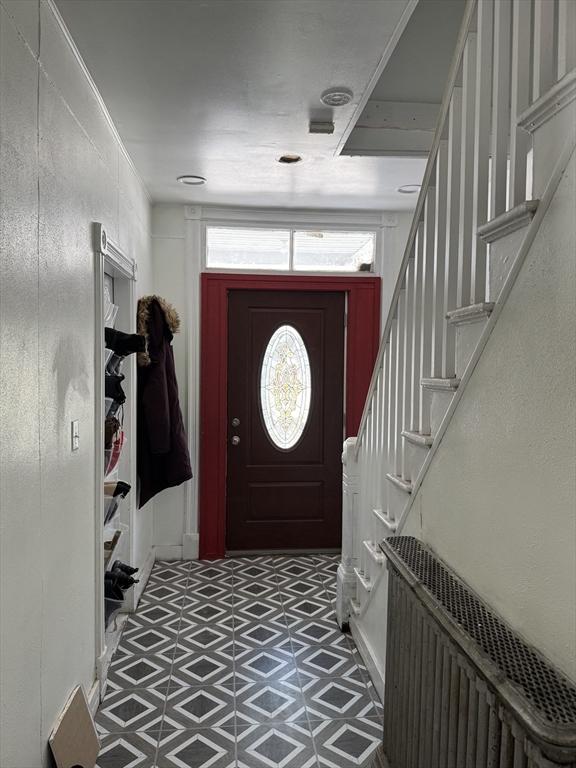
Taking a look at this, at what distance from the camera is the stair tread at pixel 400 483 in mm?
2147

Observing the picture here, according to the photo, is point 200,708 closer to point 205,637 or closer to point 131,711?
point 131,711

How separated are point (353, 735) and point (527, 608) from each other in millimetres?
1458

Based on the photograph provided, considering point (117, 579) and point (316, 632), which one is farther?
point (316, 632)

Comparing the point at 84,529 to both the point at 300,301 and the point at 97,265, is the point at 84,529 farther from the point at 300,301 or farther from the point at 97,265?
the point at 300,301

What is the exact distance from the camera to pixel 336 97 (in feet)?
8.23

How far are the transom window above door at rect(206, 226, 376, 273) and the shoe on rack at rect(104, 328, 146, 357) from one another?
1773mm

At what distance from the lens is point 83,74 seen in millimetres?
2303

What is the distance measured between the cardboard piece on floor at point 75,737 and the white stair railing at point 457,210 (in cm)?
126

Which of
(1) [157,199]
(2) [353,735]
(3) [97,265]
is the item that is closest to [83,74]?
(3) [97,265]

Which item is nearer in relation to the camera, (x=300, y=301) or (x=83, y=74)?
(x=83, y=74)

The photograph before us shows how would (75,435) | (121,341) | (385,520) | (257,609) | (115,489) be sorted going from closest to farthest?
(75,435) → (385,520) → (121,341) → (115,489) → (257,609)

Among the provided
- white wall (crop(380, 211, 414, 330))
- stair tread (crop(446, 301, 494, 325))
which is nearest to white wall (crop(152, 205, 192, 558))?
white wall (crop(380, 211, 414, 330))

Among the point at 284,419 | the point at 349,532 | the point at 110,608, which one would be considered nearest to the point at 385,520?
the point at 349,532

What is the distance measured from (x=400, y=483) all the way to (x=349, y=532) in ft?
3.72
